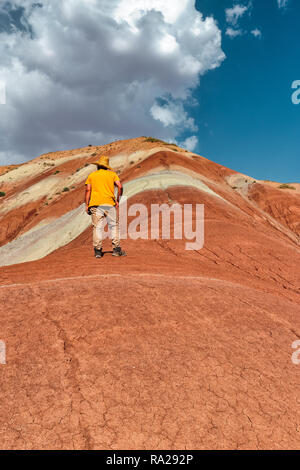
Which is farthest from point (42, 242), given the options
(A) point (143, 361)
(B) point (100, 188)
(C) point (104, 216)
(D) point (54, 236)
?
(A) point (143, 361)

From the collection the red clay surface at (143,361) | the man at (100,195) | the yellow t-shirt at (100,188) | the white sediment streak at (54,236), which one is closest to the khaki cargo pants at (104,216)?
the man at (100,195)

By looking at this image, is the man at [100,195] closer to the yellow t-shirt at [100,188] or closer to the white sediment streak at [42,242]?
the yellow t-shirt at [100,188]

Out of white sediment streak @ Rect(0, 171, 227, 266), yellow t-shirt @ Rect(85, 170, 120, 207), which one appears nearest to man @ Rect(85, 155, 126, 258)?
yellow t-shirt @ Rect(85, 170, 120, 207)

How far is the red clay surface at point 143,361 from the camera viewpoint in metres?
1.88

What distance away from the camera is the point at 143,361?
2514 millimetres

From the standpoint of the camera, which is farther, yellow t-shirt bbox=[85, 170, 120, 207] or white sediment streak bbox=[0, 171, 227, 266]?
white sediment streak bbox=[0, 171, 227, 266]

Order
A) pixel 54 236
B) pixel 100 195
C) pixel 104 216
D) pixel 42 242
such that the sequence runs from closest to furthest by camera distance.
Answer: pixel 100 195 → pixel 104 216 → pixel 54 236 → pixel 42 242

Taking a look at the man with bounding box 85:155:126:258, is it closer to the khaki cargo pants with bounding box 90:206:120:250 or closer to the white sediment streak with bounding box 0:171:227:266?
the khaki cargo pants with bounding box 90:206:120:250

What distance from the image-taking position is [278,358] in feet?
9.48

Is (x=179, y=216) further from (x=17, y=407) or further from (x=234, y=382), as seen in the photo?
(x=17, y=407)

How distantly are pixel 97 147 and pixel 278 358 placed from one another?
46.7 m

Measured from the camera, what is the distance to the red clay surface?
188 cm

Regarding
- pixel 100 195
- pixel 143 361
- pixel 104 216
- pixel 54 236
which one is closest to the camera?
pixel 143 361

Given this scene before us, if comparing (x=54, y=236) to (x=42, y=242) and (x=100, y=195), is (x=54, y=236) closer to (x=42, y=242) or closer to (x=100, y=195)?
(x=42, y=242)
